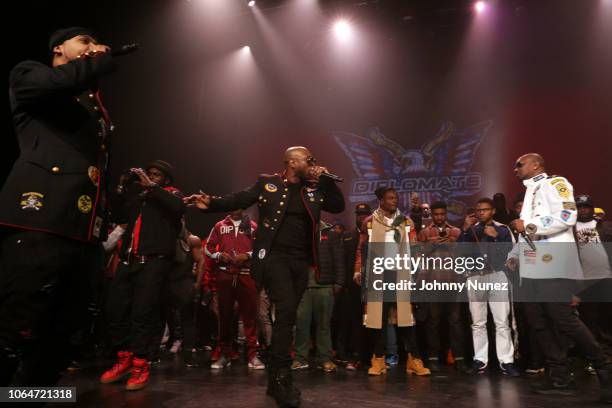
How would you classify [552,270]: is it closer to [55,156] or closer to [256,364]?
[256,364]

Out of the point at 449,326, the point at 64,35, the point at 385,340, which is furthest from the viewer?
the point at 449,326

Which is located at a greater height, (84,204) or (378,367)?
(84,204)

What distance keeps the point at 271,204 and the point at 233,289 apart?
7.31ft

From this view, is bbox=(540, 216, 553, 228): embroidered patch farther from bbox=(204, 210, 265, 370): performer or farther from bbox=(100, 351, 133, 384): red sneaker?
bbox=(100, 351, 133, 384): red sneaker

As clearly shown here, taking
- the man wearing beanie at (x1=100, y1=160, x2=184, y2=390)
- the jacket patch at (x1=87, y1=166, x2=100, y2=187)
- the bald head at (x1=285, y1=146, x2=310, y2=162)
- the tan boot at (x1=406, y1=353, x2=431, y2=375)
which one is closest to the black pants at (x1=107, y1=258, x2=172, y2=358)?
the man wearing beanie at (x1=100, y1=160, x2=184, y2=390)

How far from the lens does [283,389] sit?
3480mm

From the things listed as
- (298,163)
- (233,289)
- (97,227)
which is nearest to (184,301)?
(233,289)

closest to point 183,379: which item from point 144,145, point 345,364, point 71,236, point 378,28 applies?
point 345,364

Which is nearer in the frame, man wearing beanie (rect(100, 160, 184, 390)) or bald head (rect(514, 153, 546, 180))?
man wearing beanie (rect(100, 160, 184, 390))

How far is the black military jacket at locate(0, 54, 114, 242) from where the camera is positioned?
1.98m

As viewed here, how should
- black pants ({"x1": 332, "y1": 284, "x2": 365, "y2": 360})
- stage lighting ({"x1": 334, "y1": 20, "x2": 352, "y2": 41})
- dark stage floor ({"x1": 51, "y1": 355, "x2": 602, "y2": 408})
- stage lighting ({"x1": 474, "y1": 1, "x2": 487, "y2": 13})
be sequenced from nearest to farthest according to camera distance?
dark stage floor ({"x1": 51, "y1": 355, "x2": 602, "y2": 408}), black pants ({"x1": 332, "y1": 284, "x2": 365, "y2": 360}), stage lighting ({"x1": 474, "y1": 1, "x2": 487, "y2": 13}), stage lighting ({"x1": 334, "y1": 20, "x2": 352, "y2": 41})

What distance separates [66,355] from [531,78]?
966cm

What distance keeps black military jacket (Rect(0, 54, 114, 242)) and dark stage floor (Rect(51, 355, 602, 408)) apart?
7.15ft

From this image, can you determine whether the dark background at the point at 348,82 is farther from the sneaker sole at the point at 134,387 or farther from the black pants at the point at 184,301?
the sneaker sole at the point at 134,387
